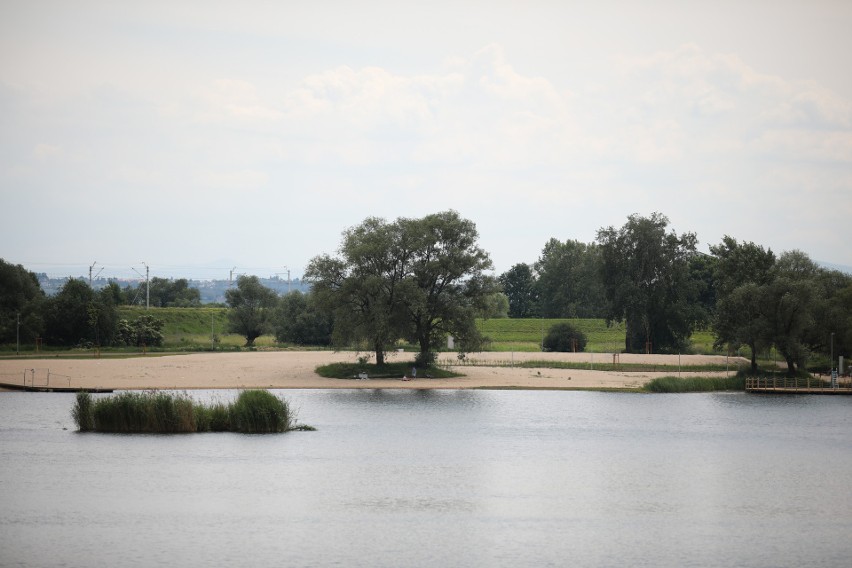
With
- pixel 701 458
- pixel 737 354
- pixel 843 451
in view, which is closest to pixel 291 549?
pixel 701 458

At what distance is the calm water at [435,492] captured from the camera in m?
32.7

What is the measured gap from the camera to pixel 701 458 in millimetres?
51594

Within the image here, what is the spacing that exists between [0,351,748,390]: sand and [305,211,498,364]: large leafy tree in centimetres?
409

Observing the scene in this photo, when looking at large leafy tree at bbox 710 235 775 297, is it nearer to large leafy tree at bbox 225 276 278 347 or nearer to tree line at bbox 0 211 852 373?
tree line at bbox 0 211 852 373

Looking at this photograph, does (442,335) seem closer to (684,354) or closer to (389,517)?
(684,354)

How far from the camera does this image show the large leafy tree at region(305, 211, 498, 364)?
79.8m

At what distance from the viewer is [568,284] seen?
17438 centimetres

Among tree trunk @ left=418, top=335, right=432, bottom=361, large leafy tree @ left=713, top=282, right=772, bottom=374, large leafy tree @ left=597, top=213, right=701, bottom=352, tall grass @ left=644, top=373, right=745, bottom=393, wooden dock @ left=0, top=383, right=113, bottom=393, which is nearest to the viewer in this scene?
wooden dock @ left=0, top=383, right=113, bottom=393

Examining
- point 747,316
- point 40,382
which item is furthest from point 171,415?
point 747,316

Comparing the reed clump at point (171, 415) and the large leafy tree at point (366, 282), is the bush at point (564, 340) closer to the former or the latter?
the large leafy tree at point (366, 282)

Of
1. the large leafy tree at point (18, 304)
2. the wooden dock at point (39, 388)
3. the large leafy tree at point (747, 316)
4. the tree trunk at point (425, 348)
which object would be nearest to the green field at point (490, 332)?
the large leafy tree at point (18, 304)

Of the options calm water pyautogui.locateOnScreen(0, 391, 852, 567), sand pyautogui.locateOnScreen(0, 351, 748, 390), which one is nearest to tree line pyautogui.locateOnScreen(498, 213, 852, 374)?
sand pyautogui.locateOnScreen(0, 351, 748, 390)

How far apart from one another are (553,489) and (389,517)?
862 cm

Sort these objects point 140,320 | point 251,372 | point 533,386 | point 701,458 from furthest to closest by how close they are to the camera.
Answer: point 140,320, point 251,372, point 533,386, point 701,458
